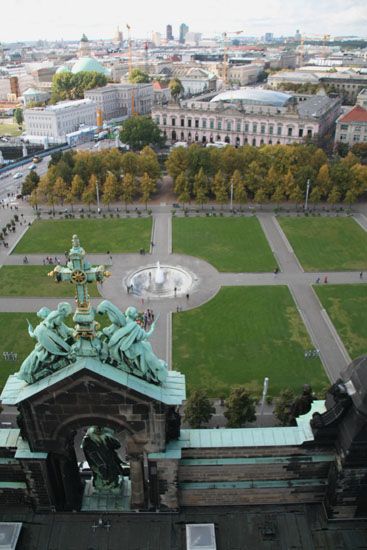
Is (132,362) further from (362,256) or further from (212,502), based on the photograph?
(362,256)

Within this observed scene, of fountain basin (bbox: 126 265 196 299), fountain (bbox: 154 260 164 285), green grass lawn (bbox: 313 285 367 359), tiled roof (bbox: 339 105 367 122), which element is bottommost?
green grass lawn (bbox: 313 285 367 359)

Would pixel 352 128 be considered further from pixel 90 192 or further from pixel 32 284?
pixel 32 284

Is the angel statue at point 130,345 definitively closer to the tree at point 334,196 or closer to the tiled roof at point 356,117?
the tree at point 334,196

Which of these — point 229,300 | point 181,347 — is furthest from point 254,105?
point 181,347

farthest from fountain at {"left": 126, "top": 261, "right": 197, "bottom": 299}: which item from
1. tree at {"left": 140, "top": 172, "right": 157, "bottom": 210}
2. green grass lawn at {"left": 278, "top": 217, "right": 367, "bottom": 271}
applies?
tree at {"left": 140, "top": 172, "right": 157, "bottom": 210}

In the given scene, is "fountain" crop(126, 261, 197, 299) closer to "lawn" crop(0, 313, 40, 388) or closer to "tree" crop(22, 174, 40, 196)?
"lawn" crop(0, 313, 40, 388)

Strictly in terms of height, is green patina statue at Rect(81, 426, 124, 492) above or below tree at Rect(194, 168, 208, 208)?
above

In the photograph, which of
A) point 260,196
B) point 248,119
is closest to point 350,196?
point 260,196
